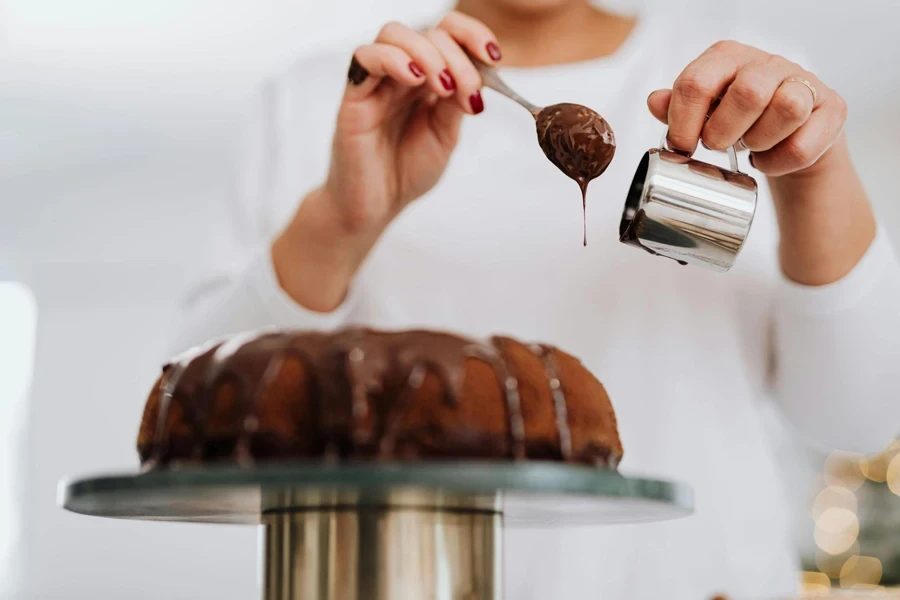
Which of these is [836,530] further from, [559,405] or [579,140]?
[559,405]

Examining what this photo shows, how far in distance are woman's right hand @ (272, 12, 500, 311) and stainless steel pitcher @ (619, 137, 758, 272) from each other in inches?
9.3

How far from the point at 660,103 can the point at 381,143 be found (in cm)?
31

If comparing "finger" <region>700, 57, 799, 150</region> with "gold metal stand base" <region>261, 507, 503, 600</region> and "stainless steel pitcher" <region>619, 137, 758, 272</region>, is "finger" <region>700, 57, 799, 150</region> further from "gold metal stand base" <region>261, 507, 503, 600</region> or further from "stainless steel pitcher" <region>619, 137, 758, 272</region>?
"gold metal stand base" <region>261, 507, 503, 600</region>

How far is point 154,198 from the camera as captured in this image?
4.56 metres

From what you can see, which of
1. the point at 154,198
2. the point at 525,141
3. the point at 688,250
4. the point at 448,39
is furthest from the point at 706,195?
the point at 154,198

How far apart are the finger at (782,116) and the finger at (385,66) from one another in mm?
319

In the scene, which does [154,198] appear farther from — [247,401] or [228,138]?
[247,401]

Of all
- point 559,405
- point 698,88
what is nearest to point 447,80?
point 698,88

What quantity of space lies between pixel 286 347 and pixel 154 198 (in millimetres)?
4208

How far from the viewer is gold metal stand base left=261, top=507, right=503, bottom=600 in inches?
22.7

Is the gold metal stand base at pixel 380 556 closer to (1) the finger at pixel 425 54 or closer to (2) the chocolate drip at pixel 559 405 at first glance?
(2) the chocolate drip at pixel 559 405

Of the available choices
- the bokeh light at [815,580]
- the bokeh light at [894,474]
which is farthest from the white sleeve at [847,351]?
the bokeh light at [815,580]

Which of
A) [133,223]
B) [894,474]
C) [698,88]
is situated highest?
[133,223]

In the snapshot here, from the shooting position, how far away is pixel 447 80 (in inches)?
35.7
